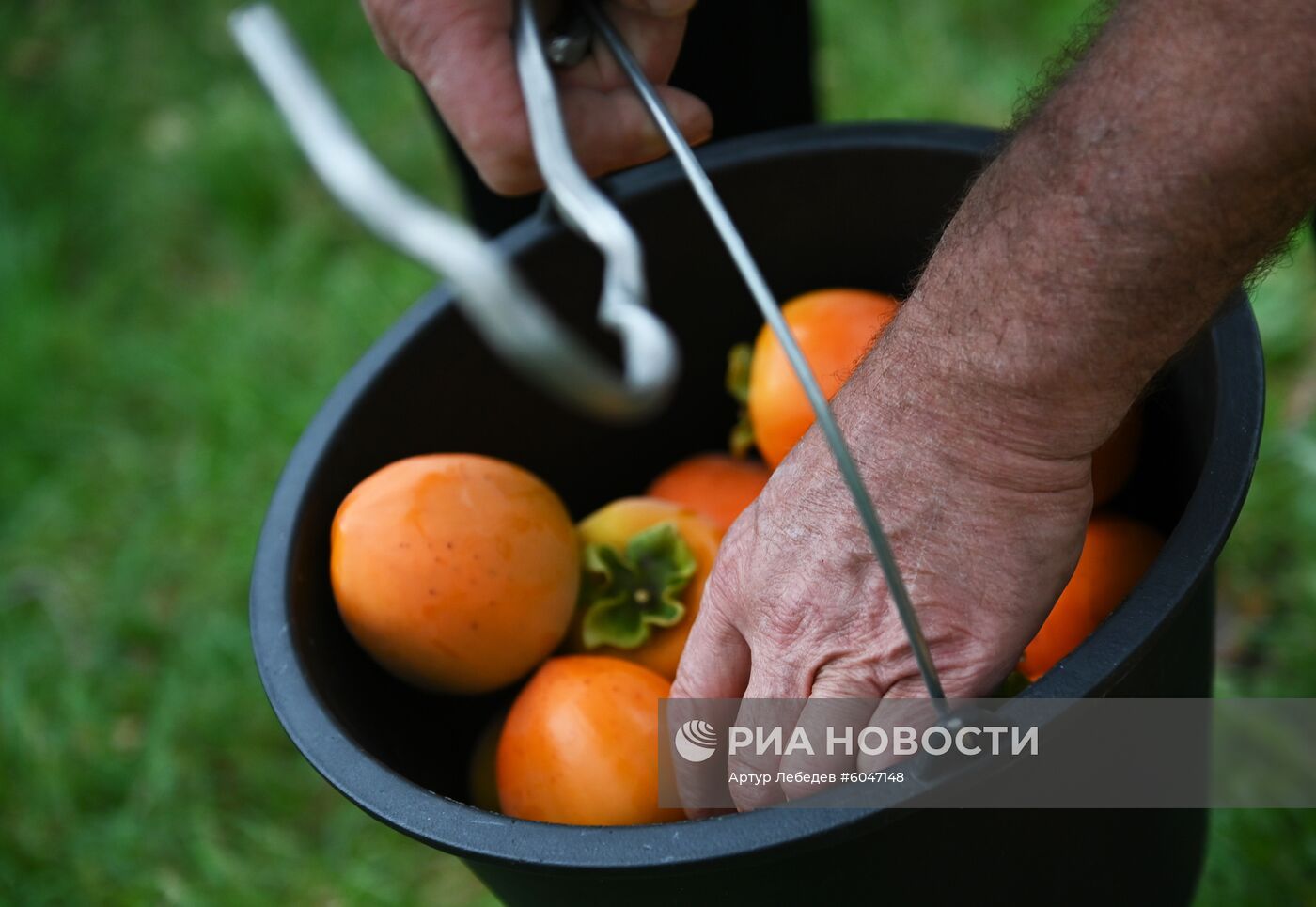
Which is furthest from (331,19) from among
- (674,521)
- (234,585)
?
(674,521)

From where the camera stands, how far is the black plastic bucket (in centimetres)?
76

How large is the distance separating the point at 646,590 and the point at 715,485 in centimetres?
19

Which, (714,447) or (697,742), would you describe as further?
(714,447)

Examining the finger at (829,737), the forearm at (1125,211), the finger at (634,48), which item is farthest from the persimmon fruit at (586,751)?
the finger at (634,48)

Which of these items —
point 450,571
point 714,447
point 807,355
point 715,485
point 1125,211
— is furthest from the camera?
point 714,447

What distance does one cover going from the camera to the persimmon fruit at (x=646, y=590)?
3.69 feet

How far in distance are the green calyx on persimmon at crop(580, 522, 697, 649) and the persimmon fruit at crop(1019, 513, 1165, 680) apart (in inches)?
12.0

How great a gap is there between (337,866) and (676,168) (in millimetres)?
918

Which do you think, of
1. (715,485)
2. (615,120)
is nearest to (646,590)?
(715,485)

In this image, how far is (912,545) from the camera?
2.68ft

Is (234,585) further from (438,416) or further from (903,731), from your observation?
(903,731)

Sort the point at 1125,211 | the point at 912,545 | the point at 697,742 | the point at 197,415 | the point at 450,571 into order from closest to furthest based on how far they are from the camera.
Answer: the point at 1125,211 < the point at 912,545 < the point at 697,742 < the point at 450,571 < the point at 197,415

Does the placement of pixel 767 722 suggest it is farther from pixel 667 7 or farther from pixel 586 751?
pixel 667 7

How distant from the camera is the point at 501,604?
3.44 feet
